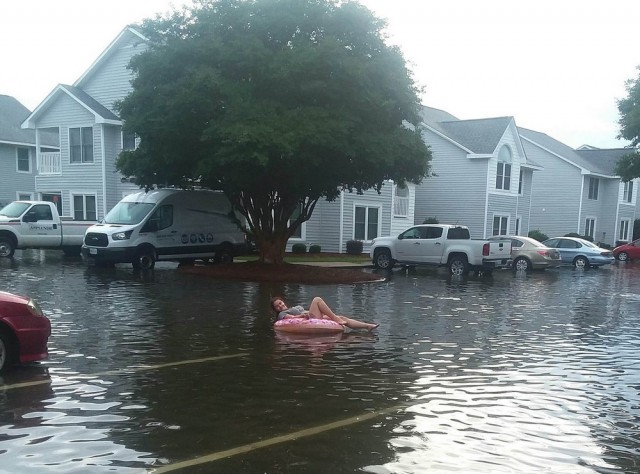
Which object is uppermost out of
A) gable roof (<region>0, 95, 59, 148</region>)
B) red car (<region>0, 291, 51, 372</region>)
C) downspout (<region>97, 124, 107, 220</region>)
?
gable roof (<region>0, 95, 59, 148</region>)

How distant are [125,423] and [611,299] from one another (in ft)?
50.2

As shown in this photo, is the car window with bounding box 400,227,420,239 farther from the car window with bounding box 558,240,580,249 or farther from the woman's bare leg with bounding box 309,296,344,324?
the woman's bare leg with bounding box 309,296,344,324

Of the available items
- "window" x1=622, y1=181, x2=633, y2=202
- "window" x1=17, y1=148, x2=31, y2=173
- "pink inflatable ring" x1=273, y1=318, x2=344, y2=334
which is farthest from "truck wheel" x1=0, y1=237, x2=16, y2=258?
"window" x1=622, y1=181, x2=633, y2=202

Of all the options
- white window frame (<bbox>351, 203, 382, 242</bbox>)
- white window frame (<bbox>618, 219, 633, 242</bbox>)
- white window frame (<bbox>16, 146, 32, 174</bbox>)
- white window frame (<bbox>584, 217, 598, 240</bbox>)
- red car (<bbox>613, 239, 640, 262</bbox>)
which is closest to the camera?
white window frame (<bbox>351, 203, 382, 242</bbox>)

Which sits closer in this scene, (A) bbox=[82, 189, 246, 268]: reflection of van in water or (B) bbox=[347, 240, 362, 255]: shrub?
(A) bbox=[82, 189, 246, 268]: reflection of van in water

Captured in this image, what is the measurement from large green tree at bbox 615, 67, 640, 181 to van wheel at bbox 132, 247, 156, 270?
→ 95.9 ft

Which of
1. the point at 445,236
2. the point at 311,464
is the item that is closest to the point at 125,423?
the point at 311,464

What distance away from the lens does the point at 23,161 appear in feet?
138

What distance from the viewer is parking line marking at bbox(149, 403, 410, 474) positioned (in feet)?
15.9

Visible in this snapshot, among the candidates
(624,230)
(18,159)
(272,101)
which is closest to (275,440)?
(272,101)

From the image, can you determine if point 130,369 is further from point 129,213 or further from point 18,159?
point 18,159

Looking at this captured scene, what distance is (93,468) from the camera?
15.8ft

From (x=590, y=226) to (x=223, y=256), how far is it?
37339 millimetres

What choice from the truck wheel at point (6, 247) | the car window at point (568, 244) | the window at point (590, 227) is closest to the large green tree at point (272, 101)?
the truck wheel at point (6, 247)
